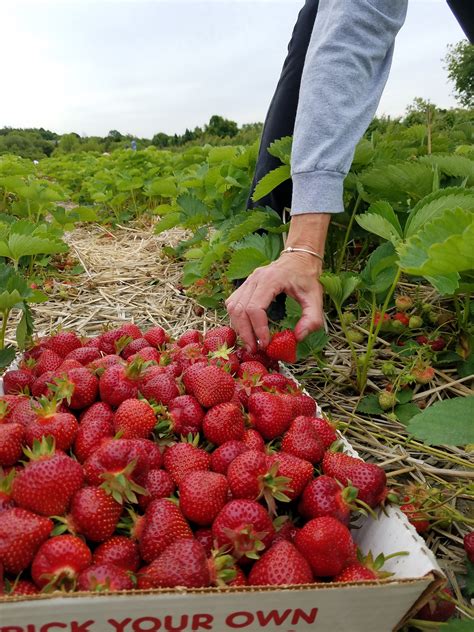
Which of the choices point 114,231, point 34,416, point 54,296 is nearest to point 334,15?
point 34,416

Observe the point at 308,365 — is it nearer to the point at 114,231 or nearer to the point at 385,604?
the point at 385,604

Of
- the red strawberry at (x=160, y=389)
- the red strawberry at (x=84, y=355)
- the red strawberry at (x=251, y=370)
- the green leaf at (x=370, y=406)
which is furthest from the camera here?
the green leaf at (x=370, y=406)

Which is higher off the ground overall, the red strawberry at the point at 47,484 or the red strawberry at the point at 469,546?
the red strawberry at the point at 47,484

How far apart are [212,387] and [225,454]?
0.59 ft

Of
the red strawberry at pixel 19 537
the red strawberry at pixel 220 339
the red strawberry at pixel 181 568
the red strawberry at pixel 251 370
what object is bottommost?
the red strawberry at pixel 181 568

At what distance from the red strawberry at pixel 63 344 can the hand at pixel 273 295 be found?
1.56ft

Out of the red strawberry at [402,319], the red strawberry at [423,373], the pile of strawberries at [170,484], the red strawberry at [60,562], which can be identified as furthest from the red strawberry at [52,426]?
the red strawberry at [402,319]

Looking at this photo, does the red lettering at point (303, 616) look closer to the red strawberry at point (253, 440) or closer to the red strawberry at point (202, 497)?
the red strawberry at point (202, 497)

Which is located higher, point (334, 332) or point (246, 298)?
point (246, 298)

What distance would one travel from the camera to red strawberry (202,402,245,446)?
42.6 inches

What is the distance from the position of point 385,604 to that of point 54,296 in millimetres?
2426

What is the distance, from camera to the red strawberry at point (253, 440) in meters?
1.08

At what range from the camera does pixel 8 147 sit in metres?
15.0

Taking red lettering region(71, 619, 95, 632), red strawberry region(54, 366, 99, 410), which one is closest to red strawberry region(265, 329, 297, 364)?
red strawberry region(54, 366, 99, 410)
